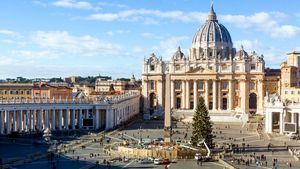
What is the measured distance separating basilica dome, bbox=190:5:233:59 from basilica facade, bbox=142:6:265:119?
4.64 metres

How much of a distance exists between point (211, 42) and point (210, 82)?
17.5 metres

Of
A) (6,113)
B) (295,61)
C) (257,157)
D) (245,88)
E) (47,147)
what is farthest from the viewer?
(295,61)

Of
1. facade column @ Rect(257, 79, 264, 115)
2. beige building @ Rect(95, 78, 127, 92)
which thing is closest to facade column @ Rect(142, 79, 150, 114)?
facade column @ Rect(257, 79, 264, 115)

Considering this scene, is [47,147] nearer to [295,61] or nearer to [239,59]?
[239,59]

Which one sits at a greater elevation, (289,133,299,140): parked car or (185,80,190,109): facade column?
(185,80,190,109): facade column

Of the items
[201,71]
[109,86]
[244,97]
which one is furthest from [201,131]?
[109,86]

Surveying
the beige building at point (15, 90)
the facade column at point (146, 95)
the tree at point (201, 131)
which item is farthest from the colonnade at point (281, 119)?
the beige building at point (15, 90)

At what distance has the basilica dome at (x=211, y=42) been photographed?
14112cm

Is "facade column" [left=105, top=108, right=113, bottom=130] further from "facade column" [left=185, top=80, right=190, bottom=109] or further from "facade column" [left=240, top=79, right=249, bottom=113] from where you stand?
"facade column" [left=240, top=79, right=249, bottom=113]

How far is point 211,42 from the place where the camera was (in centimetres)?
14162

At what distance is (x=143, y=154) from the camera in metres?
63.2

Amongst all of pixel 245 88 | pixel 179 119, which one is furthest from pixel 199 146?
pixel 245 88

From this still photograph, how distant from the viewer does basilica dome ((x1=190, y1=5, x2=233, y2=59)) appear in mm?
141125

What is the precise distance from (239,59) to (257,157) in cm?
6678
